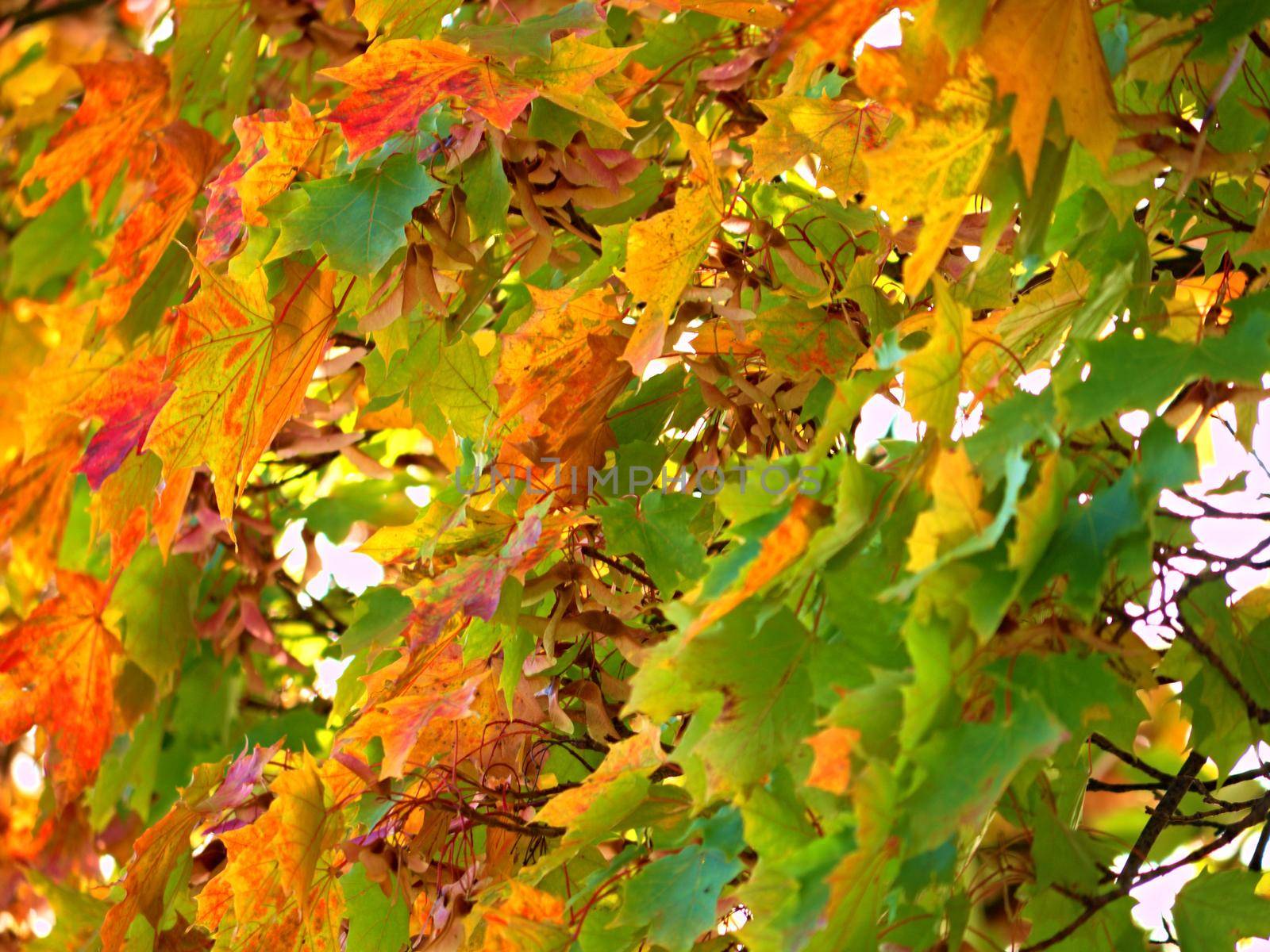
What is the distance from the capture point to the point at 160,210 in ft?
3.48

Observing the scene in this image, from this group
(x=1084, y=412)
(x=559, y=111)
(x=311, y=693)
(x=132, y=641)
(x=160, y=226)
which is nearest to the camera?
(x=1084, y=412)

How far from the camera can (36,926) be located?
1.79 metres

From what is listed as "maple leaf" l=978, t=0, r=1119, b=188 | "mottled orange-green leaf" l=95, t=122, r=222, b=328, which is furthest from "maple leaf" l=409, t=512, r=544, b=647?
"mottled orange-green leaf" l=95, t=122, r=222, b=328

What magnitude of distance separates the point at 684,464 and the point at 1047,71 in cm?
42

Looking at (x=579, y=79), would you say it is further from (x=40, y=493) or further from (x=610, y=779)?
→ (x=40, y=493)

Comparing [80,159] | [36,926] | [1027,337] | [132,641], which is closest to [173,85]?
[80,159]

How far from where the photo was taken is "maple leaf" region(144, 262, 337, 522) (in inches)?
29.9

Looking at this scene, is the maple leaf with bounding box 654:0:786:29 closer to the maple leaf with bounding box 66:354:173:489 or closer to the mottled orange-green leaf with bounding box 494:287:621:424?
the mottled orange-green leaf with bounding box 494:287:621:424

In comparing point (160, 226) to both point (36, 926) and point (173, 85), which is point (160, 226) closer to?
point (173, 85)

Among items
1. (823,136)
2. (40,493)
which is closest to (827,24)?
(823,136)

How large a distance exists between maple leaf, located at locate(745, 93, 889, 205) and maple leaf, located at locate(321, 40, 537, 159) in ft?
0.49

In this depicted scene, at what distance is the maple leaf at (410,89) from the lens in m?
0.69

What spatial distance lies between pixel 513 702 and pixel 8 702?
1.91ft

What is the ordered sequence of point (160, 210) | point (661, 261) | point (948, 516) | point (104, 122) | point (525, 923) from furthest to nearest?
point (104, 122)
point (160, 210)
point (661, 261)
point (525, 923)
point (948, 516)
